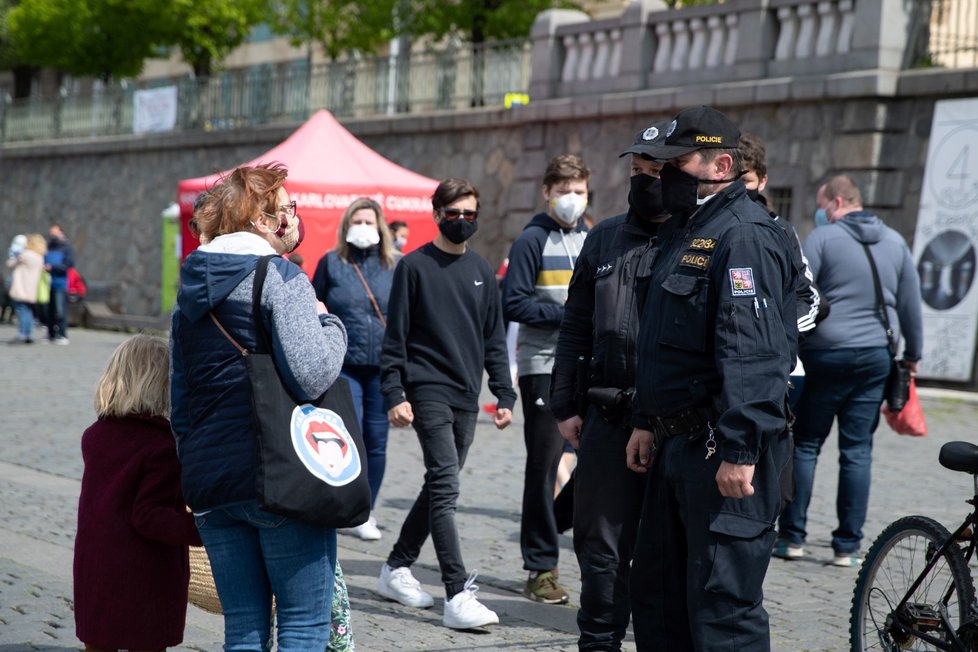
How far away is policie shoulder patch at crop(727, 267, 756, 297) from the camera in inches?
148

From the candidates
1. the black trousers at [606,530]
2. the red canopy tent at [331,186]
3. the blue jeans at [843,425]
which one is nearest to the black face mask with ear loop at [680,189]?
the black trousers at [606,530]

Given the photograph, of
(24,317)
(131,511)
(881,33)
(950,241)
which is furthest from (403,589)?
(24,317)

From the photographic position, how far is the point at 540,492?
609cm

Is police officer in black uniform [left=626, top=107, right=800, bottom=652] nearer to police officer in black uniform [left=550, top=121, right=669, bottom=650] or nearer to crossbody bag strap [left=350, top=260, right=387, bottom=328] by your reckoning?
police officer in black uniform [left=550, top=121, right=669, bottom=650]

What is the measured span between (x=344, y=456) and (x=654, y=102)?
15.6m

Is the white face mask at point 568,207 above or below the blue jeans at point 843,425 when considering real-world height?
above

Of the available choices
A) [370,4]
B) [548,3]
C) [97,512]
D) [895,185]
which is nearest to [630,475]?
[97,512]

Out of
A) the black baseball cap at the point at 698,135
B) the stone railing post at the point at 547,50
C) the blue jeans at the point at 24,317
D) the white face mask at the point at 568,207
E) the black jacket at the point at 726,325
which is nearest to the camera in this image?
the black jacket at the point at 726,325

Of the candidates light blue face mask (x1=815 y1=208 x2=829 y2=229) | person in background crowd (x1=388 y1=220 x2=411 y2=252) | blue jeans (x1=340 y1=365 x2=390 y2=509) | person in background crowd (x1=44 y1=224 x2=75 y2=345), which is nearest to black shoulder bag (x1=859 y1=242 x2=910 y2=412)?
light blue face mask (x1=815 y1=208 x2=829 y2=229)

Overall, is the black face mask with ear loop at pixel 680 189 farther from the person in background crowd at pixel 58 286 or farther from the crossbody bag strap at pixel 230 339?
the person in background crowd at pixel 58 286

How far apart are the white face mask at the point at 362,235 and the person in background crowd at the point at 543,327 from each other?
1.50 meters

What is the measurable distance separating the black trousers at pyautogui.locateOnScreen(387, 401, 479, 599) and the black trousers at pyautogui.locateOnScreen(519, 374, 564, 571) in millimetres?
291

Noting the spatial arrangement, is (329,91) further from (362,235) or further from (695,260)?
(695,260)

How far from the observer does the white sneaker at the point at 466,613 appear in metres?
5.61
